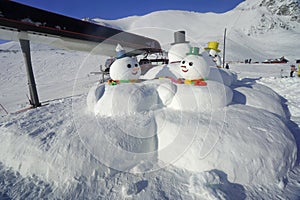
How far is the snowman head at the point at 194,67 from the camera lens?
2775 millimetres

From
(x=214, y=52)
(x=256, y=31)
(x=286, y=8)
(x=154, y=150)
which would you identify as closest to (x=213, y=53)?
(x=214, y=52)

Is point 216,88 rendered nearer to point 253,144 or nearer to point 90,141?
point 253,144

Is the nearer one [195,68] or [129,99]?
[129,99]

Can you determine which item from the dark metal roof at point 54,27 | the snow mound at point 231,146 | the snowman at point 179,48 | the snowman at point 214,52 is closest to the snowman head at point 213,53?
the snowman at point 214,52

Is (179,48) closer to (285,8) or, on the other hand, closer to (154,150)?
(154,150)

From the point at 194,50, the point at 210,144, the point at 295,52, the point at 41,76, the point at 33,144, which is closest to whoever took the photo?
the point at 210,144

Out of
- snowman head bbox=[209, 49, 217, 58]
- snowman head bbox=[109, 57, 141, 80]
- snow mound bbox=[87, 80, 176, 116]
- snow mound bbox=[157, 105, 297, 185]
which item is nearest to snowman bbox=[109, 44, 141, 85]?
snowman head bbox=[109, 57, 141, 80]

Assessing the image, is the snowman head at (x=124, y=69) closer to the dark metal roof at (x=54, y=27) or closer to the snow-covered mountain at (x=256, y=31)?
the dark metal roof at (x=54, y=27)

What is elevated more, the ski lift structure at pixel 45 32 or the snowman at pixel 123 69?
the ski lift structure at pixel 45 32

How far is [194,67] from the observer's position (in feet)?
9.07

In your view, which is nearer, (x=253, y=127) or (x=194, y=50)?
(x=253, y=127)

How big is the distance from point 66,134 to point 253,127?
265cm

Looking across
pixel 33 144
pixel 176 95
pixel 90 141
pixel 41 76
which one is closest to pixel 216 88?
pixel 176 95

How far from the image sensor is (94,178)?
1.70 metres
